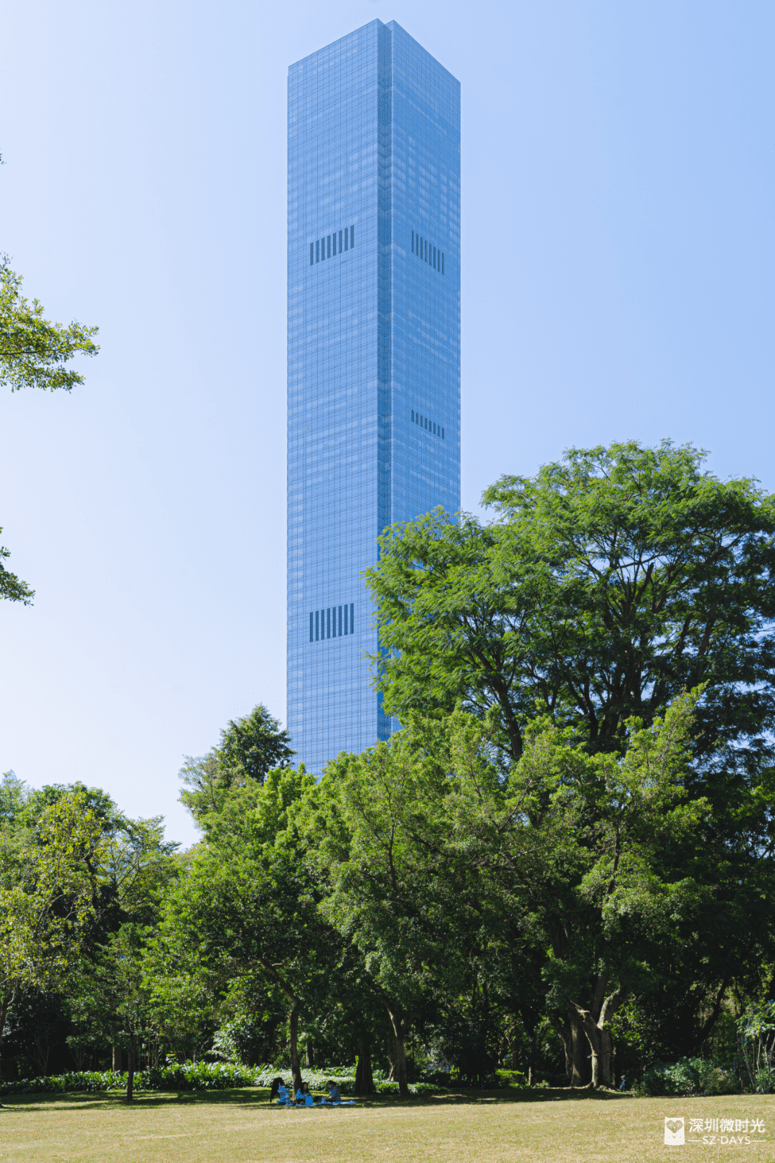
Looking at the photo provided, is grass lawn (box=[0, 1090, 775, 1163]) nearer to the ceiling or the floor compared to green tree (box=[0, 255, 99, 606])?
nearer to the floor

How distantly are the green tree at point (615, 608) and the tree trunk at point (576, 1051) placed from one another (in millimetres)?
7735

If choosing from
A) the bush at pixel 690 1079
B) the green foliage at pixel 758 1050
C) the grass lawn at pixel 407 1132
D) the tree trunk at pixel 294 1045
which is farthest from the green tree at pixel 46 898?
the green foliage at pixel 758 1050

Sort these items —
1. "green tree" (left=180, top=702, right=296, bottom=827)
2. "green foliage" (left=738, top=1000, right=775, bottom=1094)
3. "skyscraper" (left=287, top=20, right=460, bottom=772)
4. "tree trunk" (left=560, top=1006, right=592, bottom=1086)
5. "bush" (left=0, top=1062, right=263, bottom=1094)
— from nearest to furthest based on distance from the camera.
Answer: "green foliage" (left=738, top=1000, right=775, bottom=1094) → "tree trunk" (left=560, top=1006, right=592, bottom=1086) → "bush" (left=0, top=1062, right=263, bottom=1094) → "green tree" (left=180, top=702, right=296, bottom=827) → "skyscraper" (left=287, top=20, right=460, bottom=772)

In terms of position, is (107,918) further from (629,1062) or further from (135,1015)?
(629,1062)

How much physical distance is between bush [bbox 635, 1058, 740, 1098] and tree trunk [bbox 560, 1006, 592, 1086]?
4639 mm

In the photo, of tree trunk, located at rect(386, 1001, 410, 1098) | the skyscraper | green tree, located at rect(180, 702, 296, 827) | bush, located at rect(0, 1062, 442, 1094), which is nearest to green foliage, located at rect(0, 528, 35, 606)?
tree trunk, located at rect(386, 1001, 410, 1098)

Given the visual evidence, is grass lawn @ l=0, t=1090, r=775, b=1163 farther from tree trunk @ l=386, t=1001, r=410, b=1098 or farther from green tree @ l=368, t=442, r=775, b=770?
green tree @ l=368, t=442, r=775, b=770

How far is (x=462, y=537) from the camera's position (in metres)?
34.3

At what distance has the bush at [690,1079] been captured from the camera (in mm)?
21891

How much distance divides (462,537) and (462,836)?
1207 centimetres

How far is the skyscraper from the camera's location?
161375 mm

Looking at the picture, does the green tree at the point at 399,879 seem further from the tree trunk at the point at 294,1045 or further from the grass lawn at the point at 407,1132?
the grass lawn at the point at 407,1132

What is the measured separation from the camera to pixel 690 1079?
2252 centimetres

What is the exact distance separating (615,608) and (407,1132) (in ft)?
61.4
